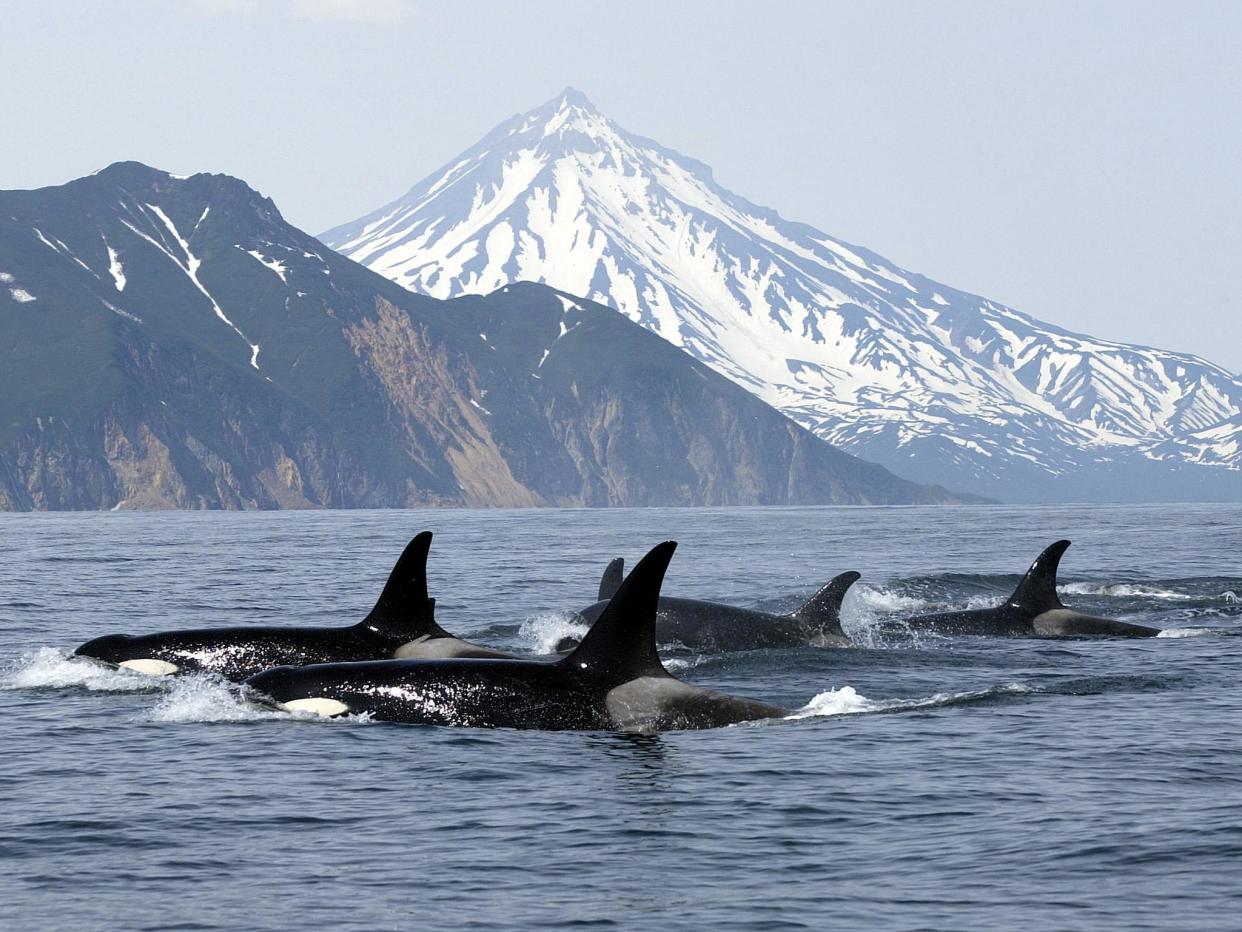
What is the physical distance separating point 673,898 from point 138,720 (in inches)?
387

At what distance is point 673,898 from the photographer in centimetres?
1244

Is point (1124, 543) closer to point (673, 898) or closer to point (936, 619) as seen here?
point (936, 619)

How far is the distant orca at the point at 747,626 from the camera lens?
29.2 meters

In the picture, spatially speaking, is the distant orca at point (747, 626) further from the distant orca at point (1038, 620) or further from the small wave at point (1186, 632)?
the small wave at point (1186, 632)

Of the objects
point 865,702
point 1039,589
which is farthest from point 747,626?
point 865,702

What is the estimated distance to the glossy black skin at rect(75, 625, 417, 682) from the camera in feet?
74.0

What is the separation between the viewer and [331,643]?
74.7 feet

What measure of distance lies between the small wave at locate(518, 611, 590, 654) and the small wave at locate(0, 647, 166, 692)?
825 centimetres

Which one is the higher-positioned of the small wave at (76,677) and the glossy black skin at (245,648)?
the glossy black skin at (245,648)

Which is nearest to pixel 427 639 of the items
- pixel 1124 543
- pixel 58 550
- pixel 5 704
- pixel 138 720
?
pixel 138 720

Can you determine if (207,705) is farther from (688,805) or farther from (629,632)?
(688,805)

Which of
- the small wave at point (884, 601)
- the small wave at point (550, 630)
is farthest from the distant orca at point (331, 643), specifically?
the small wave at point (884, 601)

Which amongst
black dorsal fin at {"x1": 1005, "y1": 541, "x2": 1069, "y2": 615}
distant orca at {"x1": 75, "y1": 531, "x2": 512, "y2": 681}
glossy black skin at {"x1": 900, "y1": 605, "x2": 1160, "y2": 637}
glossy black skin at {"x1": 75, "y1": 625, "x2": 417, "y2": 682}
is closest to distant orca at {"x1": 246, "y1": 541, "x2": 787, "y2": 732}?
distant orca at {"x1": 75, "y1": 531, "x2": 512, "y2": 681}

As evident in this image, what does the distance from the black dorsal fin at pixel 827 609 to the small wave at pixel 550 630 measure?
3763mm
